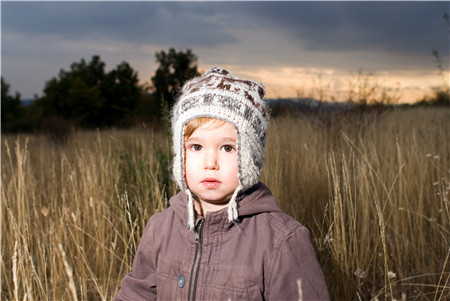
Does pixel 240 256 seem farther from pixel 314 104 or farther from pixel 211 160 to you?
pixel 314 104

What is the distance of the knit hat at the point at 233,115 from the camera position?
1603 mm

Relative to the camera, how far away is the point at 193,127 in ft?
5.33

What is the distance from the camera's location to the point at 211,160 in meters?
1.55

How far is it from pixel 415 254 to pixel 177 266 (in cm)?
206

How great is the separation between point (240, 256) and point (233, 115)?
0.51 m

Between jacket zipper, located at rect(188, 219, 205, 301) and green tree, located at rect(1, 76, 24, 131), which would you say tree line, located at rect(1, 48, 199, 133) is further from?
jacket zipper, located at rect(188, 219, 205, 301)

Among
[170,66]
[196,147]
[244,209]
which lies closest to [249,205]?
[244,209]

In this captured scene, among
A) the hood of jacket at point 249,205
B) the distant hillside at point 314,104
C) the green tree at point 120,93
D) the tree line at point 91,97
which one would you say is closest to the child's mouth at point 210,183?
the hood of jacket at point 249,205

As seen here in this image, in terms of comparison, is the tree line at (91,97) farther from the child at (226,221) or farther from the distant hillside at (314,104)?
the child at (226,221)

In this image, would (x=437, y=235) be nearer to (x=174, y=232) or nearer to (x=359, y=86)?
(x=174, y=232)

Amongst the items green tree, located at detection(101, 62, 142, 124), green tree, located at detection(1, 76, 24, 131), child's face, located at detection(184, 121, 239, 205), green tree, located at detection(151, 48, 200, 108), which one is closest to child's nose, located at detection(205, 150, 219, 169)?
child's face, located at detection(184, 121, 239, 205)

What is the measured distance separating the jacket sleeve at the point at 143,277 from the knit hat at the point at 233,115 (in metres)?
0.30

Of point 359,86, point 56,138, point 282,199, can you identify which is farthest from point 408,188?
point 56,138

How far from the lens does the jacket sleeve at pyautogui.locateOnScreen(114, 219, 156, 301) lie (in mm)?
1798
